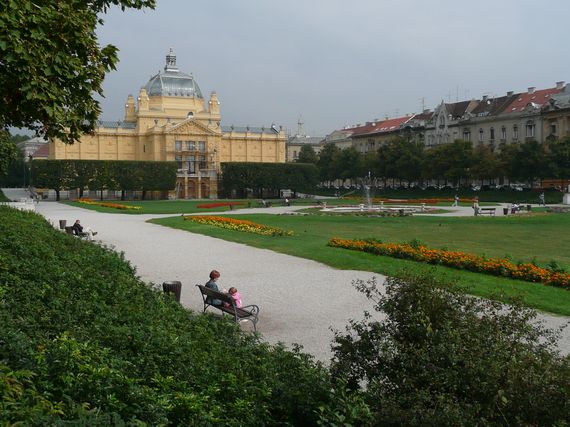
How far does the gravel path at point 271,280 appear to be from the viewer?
1052 centimetres

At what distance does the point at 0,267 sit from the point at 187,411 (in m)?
6.06

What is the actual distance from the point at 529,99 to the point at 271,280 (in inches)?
3116

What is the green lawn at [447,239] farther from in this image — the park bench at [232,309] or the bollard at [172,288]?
the bollard at [172,288]

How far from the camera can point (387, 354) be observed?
530cm

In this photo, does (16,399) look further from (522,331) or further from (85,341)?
(522,331)

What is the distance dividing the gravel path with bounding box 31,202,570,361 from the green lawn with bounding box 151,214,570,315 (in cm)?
107

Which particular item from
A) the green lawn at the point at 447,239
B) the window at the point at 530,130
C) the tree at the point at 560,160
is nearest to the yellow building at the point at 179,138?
the window at the point at 530,130

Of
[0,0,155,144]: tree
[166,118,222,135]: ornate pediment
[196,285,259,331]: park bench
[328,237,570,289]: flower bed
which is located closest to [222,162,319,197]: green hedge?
[166,118,222,135]: ornate pediment

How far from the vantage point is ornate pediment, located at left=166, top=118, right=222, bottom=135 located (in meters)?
92.7

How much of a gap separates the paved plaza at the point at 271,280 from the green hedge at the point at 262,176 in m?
58.9

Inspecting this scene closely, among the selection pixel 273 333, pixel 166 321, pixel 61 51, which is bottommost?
pixel 273 333

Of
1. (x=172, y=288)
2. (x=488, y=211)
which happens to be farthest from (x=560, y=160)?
(x=172, y=288)

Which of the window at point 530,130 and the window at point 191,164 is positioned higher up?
the window at point 530,130

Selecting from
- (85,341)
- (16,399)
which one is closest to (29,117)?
(85,341)
